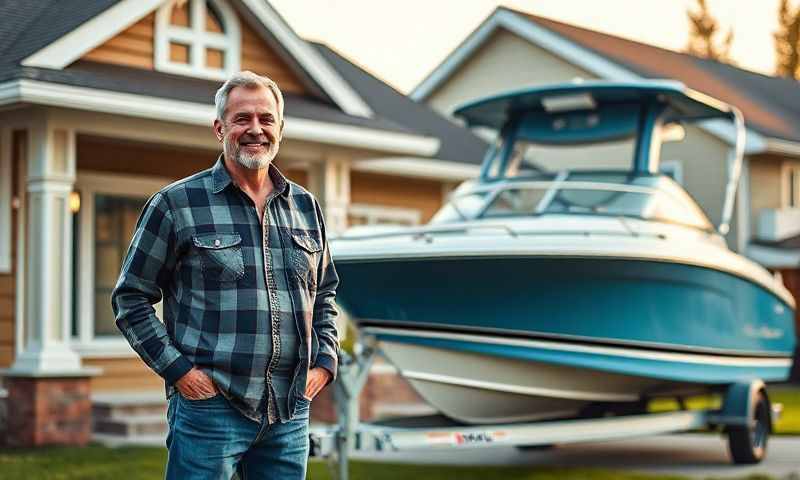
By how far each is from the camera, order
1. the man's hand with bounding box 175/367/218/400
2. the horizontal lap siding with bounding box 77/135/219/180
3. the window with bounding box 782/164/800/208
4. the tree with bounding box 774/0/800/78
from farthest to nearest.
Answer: the tree with bounding box 774/0/800/78 → the window with bounding box 782/164/800/208 → the horizontal lap siding with bounding box 77/135/219/180 → the man's hand with bounding box 175/367/218/400

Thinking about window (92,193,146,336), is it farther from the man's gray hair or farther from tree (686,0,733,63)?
tree (686,0,733,63)

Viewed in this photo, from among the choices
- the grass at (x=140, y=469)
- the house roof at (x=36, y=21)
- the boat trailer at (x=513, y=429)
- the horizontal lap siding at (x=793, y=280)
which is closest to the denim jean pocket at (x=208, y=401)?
the boat trailer at (x=513, y=429)

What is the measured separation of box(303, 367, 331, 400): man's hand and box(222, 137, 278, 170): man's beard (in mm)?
668

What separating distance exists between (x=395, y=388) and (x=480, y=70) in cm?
1307

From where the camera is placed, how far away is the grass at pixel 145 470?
9.23 metres

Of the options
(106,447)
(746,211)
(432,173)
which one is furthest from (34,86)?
(746,211)

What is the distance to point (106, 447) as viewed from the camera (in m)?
10.9

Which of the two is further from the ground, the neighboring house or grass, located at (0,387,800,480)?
the neighboring house

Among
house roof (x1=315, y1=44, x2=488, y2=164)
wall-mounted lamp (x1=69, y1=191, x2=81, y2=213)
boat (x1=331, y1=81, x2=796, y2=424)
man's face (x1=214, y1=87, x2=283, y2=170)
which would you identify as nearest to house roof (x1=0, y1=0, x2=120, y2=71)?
wall-mounted lamp (x1=69, y1=191, x2=81, y2=213)

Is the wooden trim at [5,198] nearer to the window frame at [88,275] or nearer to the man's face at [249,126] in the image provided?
the window frame at [88,275]

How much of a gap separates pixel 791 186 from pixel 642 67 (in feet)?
12.5

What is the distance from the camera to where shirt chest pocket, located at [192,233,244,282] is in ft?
12.3

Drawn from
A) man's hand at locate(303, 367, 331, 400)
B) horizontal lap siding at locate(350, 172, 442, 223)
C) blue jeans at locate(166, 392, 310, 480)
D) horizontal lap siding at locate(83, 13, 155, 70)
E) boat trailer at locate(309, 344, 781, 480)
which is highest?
horizontal lap siding at locate(83, 13, 155, 70)

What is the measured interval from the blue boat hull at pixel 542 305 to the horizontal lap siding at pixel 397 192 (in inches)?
307
